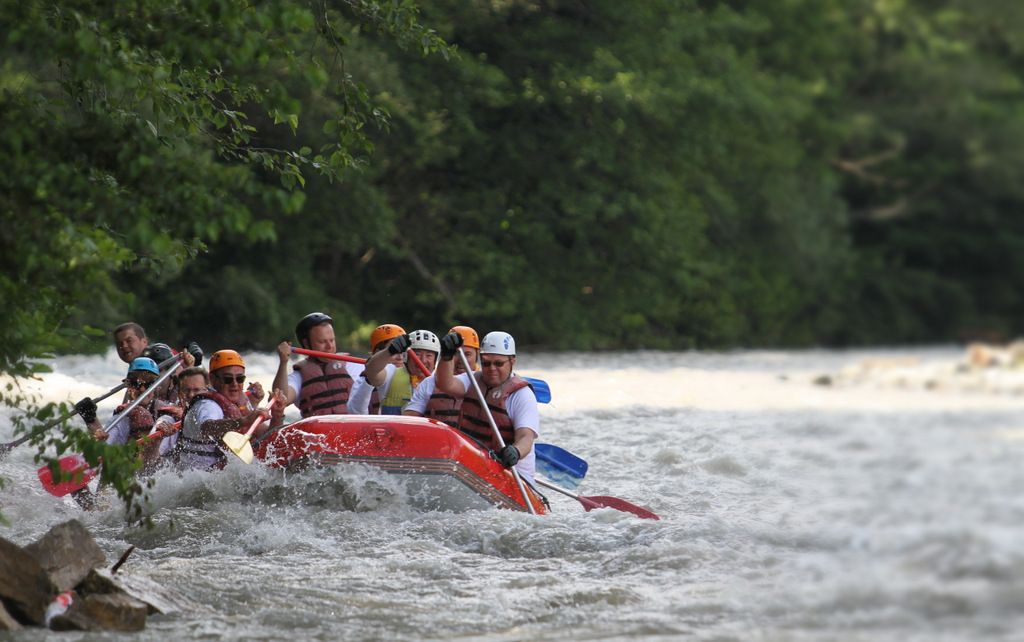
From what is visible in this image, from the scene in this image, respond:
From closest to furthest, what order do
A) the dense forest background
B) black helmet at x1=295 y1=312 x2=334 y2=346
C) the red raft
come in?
the red raft, black helmet at x1=295 y1=312 x2=334 y2=346, the dense forest background

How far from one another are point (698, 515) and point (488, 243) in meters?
14.7

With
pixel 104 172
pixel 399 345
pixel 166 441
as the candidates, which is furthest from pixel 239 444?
pixel 104 172

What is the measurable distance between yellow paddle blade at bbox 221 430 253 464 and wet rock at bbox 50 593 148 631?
2044mm

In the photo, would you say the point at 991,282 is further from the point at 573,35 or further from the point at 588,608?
the point at 573,35

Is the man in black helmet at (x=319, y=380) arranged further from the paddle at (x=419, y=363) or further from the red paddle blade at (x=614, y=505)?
the red paddle blade at (x=614, y=505)

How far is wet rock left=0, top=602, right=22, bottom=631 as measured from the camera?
505 cm

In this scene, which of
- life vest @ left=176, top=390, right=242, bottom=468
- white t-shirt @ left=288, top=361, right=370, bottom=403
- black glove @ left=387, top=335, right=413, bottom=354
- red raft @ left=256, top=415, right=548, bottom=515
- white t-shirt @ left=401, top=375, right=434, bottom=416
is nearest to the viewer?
red raft @ left=256, top=415, right=548, bottom=515

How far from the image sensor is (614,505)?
8336 millimetres

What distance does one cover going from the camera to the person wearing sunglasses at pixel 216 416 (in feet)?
24.6

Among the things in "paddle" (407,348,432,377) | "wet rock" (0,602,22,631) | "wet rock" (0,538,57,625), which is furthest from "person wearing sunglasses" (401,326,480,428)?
"wet rock" (0,602,22,631)

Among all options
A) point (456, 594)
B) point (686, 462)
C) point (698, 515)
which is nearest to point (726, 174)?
point (686, 462)

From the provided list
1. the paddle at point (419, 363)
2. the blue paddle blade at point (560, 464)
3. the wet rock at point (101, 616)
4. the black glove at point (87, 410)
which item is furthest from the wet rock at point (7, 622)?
the blue paddle blade at point (560, 464)

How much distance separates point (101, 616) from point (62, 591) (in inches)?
7.5

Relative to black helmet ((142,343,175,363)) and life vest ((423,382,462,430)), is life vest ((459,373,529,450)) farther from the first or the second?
black helmet ((142,343,175,363))
